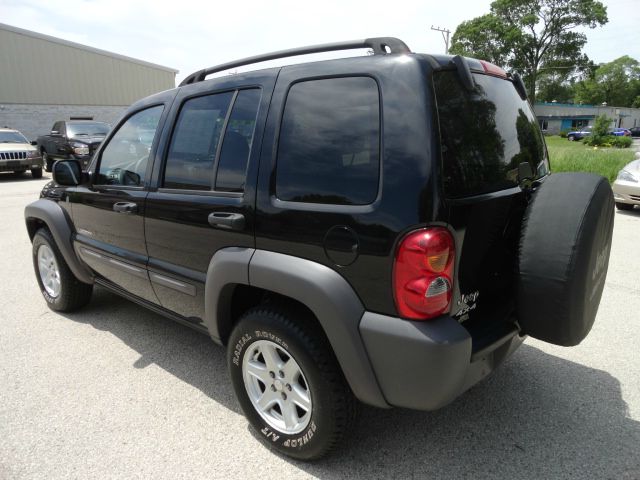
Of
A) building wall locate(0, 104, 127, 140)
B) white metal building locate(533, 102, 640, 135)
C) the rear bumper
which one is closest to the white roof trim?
building wall locate(0, 104, 127, 140)

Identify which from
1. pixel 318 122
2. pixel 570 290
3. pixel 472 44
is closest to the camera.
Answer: pixel 570 290

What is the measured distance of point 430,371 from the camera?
5.86 ft

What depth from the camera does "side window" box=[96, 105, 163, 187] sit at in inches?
119

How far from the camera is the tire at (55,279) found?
12.9ft

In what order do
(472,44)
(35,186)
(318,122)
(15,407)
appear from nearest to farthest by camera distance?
1. (318,122)
2. (15,407)
3. (35,186)
4. (472,44)

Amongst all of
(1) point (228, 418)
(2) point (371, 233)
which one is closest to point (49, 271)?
(1) point (228, 418)

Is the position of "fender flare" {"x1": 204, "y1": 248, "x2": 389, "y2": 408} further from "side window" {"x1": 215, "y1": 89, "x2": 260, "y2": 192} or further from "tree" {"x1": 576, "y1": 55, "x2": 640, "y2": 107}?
"tree" {"x1": 576, "y1": 55, "x2": 640, "y2": 107}

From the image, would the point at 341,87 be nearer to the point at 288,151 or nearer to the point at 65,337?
the point at 288,151

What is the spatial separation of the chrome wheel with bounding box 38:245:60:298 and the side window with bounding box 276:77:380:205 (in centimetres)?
286

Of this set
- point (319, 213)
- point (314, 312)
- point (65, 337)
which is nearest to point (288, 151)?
point (319, 213)

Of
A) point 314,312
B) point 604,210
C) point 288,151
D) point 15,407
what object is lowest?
point 15,407

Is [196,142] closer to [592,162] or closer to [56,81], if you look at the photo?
[592,162]

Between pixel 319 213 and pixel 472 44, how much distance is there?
57558mm

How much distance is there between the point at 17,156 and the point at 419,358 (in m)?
15.4
